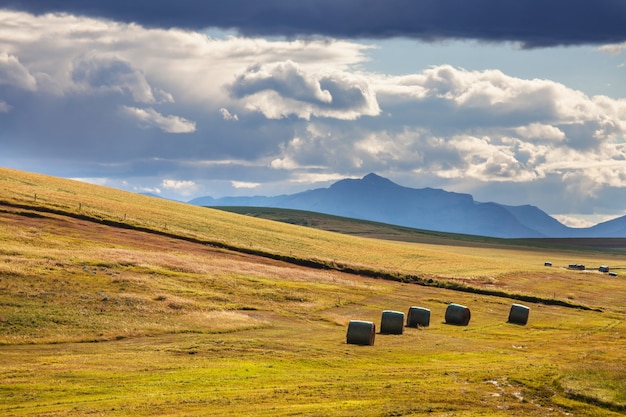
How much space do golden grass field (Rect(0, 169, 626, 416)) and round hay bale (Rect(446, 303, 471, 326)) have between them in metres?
1.33

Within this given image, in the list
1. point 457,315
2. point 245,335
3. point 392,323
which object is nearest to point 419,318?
point 457,315

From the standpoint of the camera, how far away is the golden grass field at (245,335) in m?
29.6

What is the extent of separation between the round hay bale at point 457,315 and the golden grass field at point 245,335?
4.37 feet

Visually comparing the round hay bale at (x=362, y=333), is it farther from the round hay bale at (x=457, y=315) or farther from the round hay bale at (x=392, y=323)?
the round hay bale at (x=457, y=315)

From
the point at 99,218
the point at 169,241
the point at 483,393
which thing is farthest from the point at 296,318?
the point at 99,218

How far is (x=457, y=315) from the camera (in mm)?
61000

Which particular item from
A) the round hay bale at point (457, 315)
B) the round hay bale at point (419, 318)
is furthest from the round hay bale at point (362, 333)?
the round hay bale at point (457, 315)

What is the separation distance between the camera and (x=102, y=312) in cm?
4988

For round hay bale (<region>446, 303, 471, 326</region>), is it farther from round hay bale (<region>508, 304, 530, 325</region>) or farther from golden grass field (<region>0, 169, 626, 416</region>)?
round hay bale (<region>508, 304, 530, 325</region>)

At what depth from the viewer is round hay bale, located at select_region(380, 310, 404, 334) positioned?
172 ft

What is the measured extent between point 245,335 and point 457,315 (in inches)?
821

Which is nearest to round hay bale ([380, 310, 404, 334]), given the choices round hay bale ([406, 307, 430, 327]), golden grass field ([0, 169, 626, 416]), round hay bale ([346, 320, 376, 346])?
golden grass field ([0, 169, 626, 416])

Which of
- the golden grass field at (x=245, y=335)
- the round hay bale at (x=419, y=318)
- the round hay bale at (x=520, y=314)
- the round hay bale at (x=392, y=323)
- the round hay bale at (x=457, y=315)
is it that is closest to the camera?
the golden grass field at (x=245, y=335)

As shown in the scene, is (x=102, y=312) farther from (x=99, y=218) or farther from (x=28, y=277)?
(x=99, y=218)
